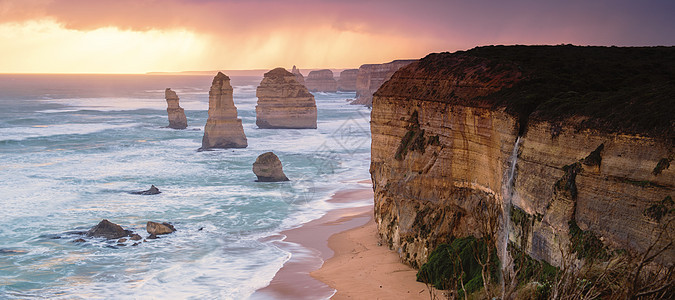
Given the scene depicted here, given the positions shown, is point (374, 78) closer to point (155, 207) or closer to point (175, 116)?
point (175, 116)

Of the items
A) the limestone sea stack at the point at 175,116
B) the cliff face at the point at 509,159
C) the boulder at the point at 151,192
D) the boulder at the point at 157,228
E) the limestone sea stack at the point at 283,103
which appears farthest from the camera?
the limestone sea stack at the point at 283,103

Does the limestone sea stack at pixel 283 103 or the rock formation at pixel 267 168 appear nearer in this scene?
the rock formation at pixel 267 168

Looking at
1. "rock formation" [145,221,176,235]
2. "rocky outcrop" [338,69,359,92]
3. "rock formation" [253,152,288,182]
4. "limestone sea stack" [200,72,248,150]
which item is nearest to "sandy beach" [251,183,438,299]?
"rock formation" [145,221,176,235]

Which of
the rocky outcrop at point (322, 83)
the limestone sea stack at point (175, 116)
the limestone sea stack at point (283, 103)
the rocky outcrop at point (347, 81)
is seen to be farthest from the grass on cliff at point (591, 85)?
the rocky outcrop at point (347, 81)

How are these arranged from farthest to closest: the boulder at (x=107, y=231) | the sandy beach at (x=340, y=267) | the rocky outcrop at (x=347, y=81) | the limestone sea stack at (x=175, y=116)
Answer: the rocky outcrop at (x=347, y=81) → the limestone sea stack at (x=175, y=116) → the boulder at (x=107, y=231) → the sandy beach at (x=340, y=267)

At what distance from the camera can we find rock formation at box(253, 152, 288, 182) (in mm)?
42781

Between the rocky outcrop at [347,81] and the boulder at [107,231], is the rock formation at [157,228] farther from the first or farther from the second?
the rocky outcrop at [347,81]

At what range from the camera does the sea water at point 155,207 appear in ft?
76.6

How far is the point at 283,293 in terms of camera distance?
21.8 m

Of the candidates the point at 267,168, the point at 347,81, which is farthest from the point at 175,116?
the point at 347,81

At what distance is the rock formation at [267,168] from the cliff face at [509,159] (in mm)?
16949

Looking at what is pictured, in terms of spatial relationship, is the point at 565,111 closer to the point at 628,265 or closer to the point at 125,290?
the point at 628,265

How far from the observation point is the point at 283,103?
81.0 m

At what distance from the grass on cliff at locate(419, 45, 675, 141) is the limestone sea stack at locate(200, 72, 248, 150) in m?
35.4
